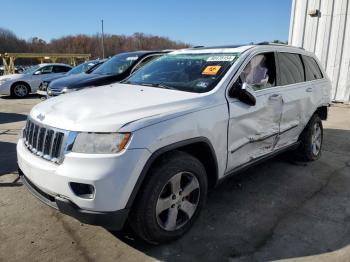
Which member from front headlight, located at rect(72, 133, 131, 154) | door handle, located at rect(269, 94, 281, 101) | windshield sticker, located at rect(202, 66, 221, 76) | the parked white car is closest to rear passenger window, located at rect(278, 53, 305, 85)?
door handle, located at rect(269, 94, 281, 101)

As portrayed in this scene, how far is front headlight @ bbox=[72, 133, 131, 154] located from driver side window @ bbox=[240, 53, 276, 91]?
1.62m

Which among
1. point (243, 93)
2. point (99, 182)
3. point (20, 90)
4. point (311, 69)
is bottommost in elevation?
point (20, 90)

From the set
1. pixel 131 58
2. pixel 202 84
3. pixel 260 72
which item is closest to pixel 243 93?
pixel 202 84

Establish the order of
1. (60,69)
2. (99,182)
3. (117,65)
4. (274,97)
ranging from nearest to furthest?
(99,182)
(274,97)
(117,65)
(60,69)

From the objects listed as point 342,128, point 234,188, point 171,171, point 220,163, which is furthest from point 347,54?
point 171,171

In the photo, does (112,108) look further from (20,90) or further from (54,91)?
(20,90)

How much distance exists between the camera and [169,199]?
9.16ft

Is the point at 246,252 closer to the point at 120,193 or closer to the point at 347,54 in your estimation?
the point at 120,193

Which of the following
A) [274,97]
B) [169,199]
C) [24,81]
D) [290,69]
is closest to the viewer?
[169,199]

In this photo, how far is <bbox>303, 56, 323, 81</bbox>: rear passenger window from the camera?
4.80 meters

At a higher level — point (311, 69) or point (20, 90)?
point (311, 69)

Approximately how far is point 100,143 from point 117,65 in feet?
19.8

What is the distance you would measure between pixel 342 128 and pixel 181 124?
19.8 ft

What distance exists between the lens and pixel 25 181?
2965mm
